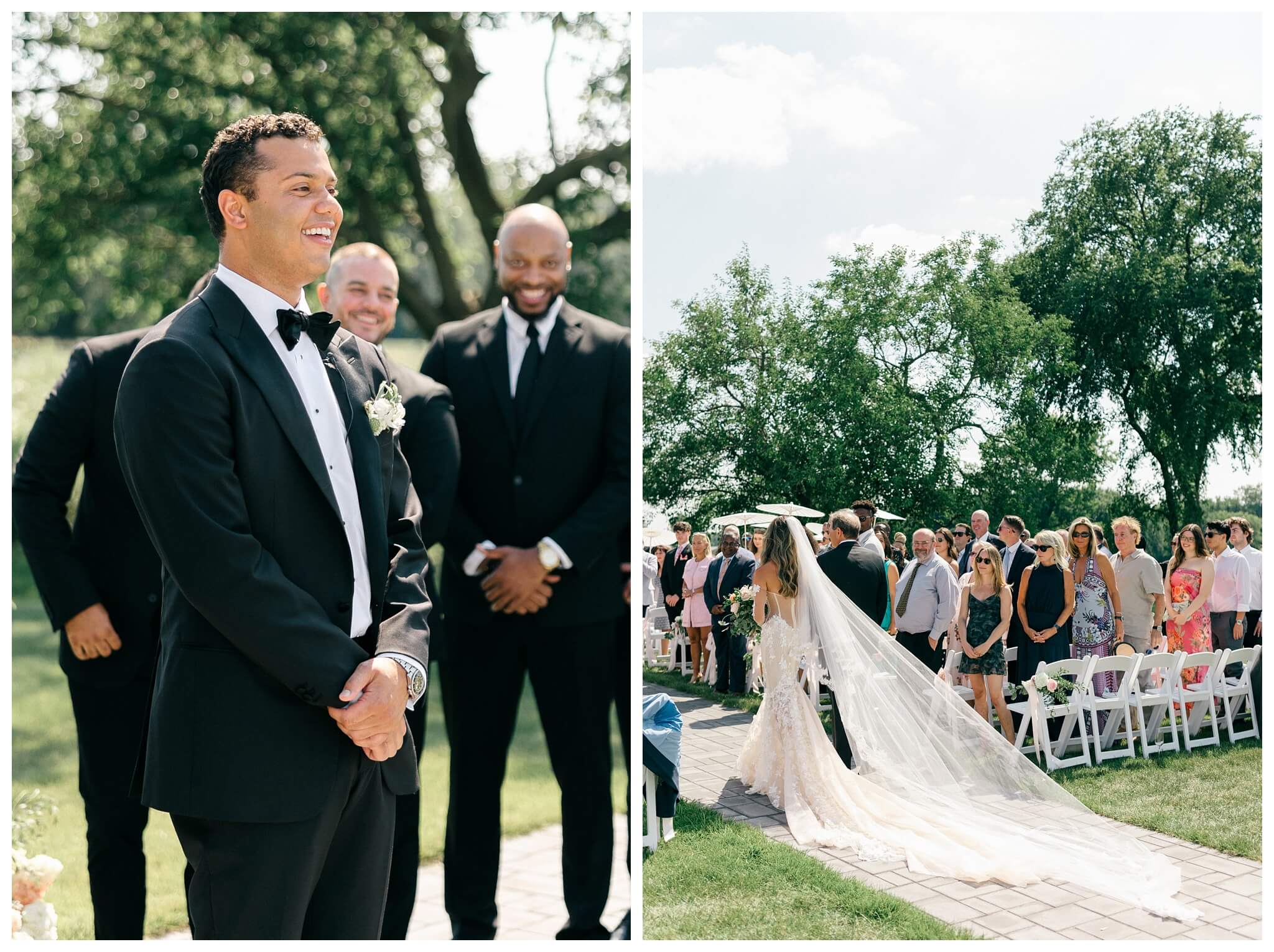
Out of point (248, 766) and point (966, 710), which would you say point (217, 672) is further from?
point (966, 710)

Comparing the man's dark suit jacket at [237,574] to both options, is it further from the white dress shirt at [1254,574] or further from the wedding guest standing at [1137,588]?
the white dress shirt at [1254,574]

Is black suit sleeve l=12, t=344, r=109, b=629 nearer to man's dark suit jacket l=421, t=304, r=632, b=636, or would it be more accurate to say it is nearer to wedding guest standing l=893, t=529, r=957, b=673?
man's dark suit jacket l=421, t=304, r=632, b=636

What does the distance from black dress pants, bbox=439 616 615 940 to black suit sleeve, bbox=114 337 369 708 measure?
1177mm

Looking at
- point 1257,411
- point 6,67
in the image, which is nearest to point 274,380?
point 6,67

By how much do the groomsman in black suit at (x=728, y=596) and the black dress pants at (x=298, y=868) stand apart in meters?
1.34

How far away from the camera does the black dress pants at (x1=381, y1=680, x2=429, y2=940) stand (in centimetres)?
297

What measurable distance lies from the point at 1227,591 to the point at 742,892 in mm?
1759

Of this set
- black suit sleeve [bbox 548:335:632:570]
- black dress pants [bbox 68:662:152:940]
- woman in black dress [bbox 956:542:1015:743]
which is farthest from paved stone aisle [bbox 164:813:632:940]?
woman in black dress [bbox 956:542:1015:743]

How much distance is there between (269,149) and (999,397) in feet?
7.32

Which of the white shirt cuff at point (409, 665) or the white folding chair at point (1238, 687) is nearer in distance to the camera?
the white shirt cuff at point (409, 665)

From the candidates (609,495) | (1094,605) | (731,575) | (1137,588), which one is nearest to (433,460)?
(609,495)

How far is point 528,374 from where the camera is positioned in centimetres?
313

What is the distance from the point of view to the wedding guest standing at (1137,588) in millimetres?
3170

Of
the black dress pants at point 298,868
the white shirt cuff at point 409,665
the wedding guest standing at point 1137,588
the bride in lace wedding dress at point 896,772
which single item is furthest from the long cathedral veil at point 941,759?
the black dress pants at point 298,868
